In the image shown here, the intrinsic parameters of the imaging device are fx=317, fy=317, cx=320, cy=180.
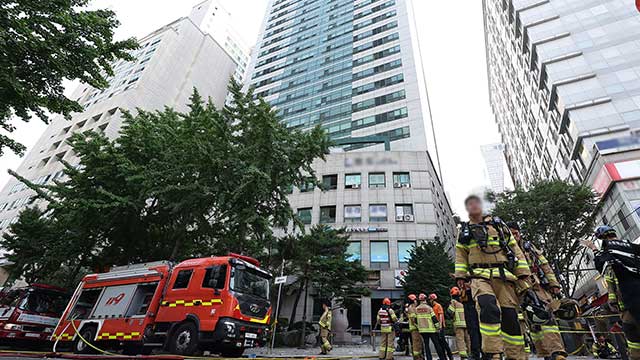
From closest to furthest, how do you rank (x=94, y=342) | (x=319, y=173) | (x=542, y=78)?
(x=94, y=342) → (x=319, y=173) → (x=542, y=78)

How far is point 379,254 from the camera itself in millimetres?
26766

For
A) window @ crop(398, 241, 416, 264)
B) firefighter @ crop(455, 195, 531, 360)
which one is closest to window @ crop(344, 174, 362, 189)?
window @ crop(398, 241, 416, 264)

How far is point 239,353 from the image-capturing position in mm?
8984

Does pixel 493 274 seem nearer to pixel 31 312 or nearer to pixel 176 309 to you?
pixel 176 309

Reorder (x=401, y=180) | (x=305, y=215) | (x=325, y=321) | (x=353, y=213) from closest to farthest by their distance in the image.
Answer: (x=325, y=321), (x=353, y=213), (x=305, y=215), (x=401, y=180)

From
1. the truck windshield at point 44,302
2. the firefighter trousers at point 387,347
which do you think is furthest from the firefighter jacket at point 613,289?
the truck windshield at point 44,302

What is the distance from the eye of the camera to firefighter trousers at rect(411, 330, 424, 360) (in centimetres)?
747

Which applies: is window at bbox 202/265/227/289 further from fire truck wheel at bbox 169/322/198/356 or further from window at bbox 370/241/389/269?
window at bbox 370/241/389/269

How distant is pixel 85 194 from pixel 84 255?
3729 millimetres

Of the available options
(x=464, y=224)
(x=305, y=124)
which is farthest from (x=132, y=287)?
(x=305, y=124)

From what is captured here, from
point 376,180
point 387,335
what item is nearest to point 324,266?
point 387,335

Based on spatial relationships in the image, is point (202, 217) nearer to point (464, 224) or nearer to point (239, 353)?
point (239, 353)

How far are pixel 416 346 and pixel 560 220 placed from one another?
17.9 meters

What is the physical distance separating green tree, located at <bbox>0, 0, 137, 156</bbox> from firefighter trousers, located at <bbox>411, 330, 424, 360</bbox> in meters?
9.51
